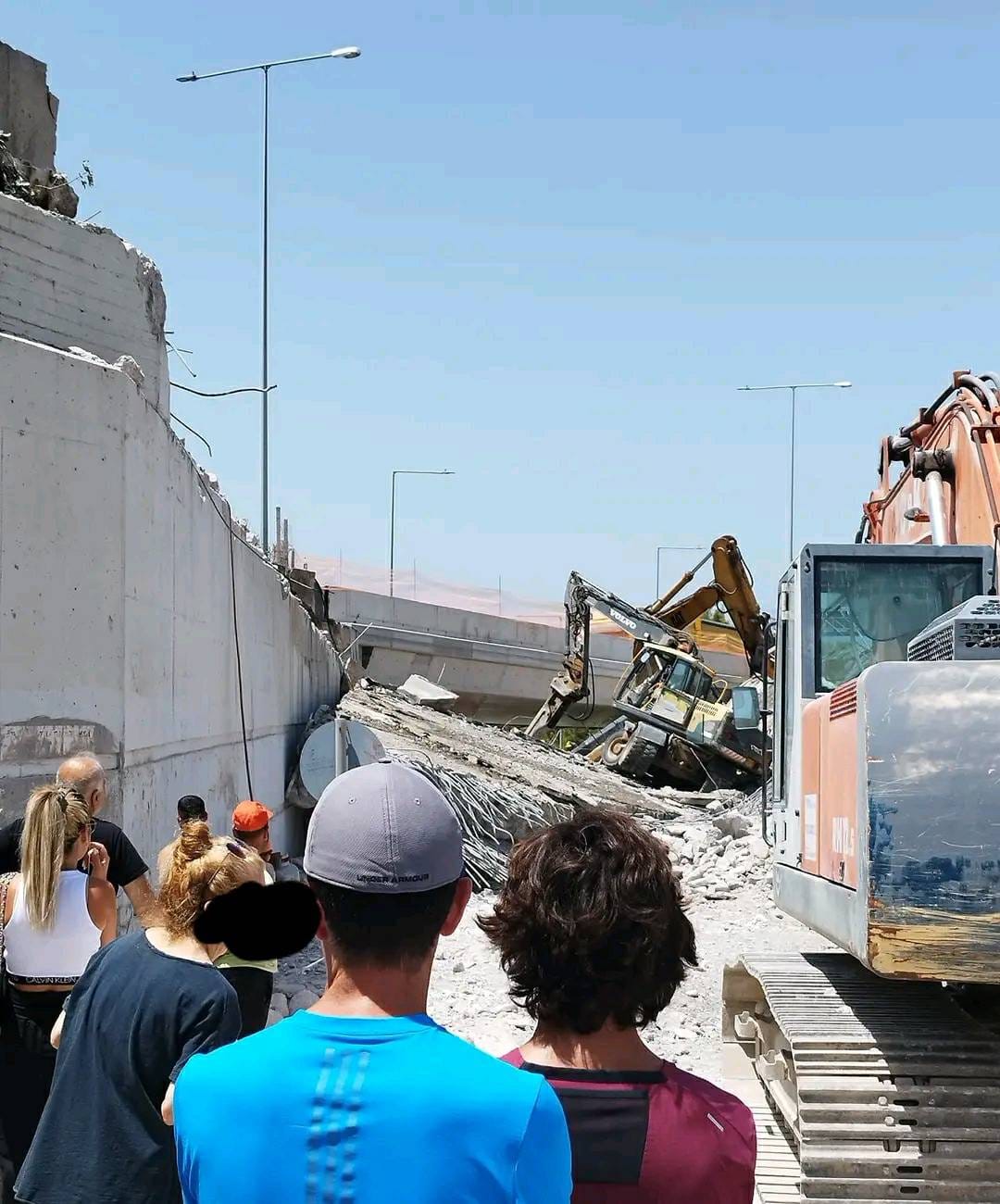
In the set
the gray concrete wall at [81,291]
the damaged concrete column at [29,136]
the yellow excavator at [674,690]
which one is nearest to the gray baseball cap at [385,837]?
the gray concrete wall at [81,291]

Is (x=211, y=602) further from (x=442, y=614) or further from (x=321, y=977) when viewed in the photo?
(x=442, y=614)

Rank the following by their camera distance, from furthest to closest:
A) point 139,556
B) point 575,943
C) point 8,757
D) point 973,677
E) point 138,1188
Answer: point 139,556 → point 8,757 → point 973,677 → point 138,1188 → point 575,943

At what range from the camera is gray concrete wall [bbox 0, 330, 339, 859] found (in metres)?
5.94

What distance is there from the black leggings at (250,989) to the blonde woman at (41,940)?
422mm

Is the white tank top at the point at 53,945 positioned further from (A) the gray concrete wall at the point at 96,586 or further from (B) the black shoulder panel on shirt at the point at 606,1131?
(B) the black shoulder panel on shirt at the point at 606,1131

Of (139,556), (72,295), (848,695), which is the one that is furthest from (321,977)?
(848,695)

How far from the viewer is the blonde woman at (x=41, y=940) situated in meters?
3.95

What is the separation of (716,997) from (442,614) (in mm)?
23052

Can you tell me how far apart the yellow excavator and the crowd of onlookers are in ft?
66.7

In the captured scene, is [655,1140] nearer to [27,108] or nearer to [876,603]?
[876,603]

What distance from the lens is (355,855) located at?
193cm

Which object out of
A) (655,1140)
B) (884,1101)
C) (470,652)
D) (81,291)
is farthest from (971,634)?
(470,652)

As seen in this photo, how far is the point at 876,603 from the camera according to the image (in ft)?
20.9

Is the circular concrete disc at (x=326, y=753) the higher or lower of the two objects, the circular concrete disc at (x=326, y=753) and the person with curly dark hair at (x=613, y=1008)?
the lower
